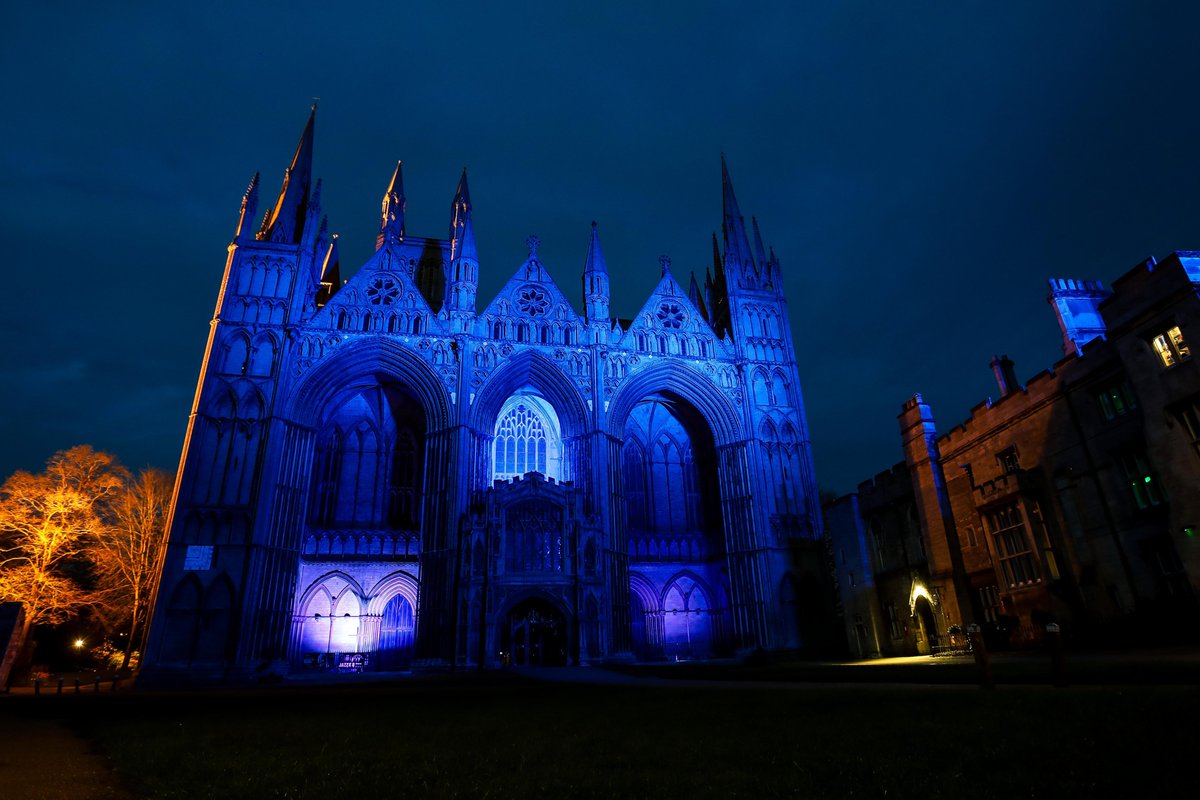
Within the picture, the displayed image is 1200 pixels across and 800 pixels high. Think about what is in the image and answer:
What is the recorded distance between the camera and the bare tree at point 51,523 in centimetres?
2623

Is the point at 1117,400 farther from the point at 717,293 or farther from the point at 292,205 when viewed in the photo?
the point at 292,205

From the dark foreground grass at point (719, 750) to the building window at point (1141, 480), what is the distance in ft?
40.8

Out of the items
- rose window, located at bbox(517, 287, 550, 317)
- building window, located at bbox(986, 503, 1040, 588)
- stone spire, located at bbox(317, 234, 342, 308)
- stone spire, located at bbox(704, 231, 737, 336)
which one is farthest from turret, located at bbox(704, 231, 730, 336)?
stone spire, located at bbox(317, 234, 342, 308)

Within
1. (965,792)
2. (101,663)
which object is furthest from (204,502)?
(965,792)

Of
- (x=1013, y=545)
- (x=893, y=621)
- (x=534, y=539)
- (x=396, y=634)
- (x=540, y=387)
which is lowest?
(x=893, y=621)

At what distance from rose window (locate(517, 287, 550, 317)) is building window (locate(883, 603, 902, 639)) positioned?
21.8 metres

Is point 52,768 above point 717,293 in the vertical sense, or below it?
below

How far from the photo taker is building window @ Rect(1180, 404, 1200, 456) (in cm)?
1453

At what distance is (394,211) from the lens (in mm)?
42688

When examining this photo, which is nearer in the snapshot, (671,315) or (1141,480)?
(1141,480)

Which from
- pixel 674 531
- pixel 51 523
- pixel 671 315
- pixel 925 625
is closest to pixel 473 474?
pixel 674 531

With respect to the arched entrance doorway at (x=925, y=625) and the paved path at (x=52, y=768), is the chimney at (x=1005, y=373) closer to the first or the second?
the arched entrance doorway at (x=925, y=625)

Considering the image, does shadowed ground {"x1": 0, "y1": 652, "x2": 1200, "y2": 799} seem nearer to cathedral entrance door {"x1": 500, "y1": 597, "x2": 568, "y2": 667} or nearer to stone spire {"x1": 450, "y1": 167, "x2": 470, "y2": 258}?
cathedral entrance door {"x1": 500, "y1": 597, "x2": 568, "y2": 667}

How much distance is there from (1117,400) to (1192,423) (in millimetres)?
2493
